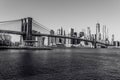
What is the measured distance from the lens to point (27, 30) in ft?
344

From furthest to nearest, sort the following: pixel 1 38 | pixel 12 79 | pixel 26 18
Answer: pixel 1 38 < pixel 26 18 < pixel 12 79

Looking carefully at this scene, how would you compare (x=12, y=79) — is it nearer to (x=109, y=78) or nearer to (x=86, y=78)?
(x=86, y=78)

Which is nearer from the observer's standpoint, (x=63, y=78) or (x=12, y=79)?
(x=12, y=79)

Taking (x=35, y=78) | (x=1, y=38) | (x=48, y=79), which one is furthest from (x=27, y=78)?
(x=1, y=38)

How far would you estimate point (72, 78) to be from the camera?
18.0m

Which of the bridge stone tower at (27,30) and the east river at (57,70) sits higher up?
the bridge stone tower at (27,30)

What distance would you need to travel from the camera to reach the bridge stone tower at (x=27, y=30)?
4065 inches

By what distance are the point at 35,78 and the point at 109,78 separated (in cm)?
974

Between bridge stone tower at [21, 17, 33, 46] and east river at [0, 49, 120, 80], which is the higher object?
bridge stone tower at [21, 17, 33, 46]

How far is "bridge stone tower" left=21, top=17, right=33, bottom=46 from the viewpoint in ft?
339

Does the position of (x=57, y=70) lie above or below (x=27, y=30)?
below

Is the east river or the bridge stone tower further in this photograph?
the bridge stone tower

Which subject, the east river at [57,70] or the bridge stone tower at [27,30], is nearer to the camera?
the east river at [57,70]

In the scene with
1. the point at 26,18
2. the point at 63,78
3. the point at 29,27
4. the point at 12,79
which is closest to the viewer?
the point at 12,79
